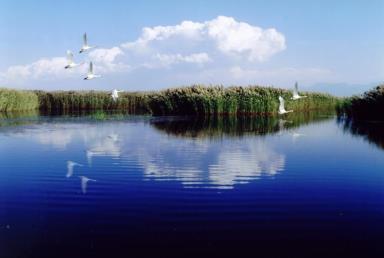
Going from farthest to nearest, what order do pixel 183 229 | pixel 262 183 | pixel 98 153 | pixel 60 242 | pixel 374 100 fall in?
pixel 374 100, pixel 98 153, pixel 262 183, pixel 183 229, pixel 60 242

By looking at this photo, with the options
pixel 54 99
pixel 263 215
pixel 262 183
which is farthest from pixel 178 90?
pixel 263 215

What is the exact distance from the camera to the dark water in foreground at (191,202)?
284 inches

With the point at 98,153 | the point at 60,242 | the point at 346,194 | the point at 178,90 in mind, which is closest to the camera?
the point at 60,242

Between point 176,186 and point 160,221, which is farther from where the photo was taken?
point 176,186

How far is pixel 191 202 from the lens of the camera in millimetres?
9555

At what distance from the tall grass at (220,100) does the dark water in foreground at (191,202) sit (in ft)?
79.0

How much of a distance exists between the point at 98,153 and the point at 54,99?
5278cm

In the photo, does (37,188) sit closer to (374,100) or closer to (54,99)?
(374,100)

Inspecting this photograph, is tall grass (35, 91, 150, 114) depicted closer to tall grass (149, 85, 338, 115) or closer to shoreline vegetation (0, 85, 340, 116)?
shoreline vegetation (0, 85, 340, 116)

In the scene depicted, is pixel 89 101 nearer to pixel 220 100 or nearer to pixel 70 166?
pixel 220 100

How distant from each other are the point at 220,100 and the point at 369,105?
11575 mm

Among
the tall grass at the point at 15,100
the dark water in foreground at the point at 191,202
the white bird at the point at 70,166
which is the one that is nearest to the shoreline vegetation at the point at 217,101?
the tall grass at the point at 15,100

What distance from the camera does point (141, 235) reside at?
24.9ft

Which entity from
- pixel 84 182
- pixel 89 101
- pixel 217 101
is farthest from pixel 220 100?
pixel 84 182
